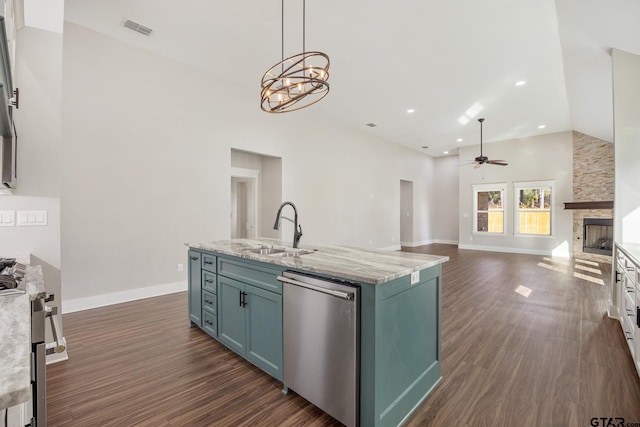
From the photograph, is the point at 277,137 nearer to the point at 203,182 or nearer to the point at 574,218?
the point at 203,182

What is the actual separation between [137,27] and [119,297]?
3458 mm

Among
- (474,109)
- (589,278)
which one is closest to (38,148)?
(474,109)

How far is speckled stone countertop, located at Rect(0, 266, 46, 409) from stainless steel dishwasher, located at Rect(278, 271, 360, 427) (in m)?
1.24

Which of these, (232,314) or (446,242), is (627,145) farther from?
(446,242)

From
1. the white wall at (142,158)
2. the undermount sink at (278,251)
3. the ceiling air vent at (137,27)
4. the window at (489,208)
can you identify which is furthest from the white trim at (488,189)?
the ceiling air vent at (137,27)

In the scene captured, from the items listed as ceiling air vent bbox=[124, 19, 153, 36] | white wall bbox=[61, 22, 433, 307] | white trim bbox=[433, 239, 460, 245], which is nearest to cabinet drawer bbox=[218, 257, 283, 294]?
white wall bbox=[61, 22, 433, 307]

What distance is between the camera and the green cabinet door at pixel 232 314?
243 cm

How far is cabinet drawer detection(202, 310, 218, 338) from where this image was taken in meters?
2.77

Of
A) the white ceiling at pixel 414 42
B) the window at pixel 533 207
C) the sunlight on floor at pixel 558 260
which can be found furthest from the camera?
the window at pixel 533 207

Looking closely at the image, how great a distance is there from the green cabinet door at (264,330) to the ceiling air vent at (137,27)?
3.55 metres

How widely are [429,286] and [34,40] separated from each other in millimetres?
3650

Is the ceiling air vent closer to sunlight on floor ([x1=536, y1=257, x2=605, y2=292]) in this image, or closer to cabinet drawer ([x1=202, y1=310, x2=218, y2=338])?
cabinet drawer ([x1=202, y1=310, x2=218, y2=338])

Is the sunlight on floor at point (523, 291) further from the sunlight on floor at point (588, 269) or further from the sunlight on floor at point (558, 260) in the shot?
the sunlight on floor at point (558, 260)

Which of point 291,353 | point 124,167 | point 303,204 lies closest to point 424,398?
point 291,353
